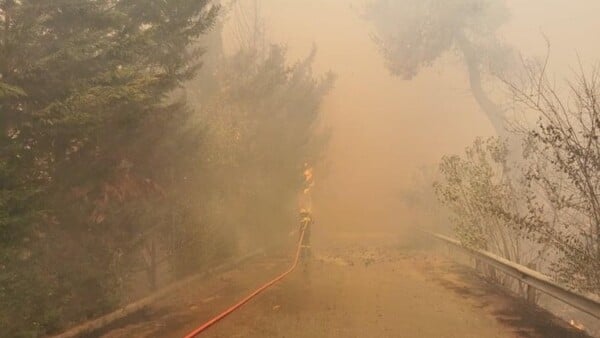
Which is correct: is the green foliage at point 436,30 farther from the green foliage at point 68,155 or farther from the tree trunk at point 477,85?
the green foliage at point 68,155

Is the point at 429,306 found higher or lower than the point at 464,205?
lower

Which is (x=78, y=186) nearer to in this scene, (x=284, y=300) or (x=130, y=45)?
(x=130, y=45)

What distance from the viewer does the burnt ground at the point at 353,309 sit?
297 inches

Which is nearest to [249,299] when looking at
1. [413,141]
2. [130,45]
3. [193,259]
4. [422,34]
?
[193,259]

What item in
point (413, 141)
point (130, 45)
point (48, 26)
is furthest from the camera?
point (413, 141)

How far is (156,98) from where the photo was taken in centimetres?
945

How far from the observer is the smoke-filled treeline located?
6.75 meters

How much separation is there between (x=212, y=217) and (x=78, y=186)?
6222 mm

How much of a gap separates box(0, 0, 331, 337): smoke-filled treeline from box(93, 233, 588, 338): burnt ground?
1.02 m

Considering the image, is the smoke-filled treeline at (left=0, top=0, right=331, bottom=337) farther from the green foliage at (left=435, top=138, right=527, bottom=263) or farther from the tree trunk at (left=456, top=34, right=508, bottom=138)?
the tree trunk at (left=456, top=34, right=508, bottom=138)

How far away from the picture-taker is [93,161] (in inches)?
329

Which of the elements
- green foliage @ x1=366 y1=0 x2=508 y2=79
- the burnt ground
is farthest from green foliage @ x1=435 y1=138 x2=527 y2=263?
green foliage @ x1=366 y1=0 x2=508 y2=79

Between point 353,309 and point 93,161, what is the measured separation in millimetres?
4976

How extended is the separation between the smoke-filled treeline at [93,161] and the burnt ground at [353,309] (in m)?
1.02
